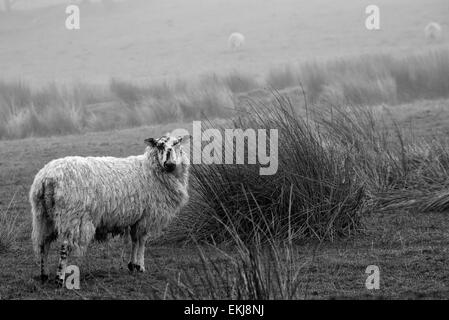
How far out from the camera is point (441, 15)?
42500 mm

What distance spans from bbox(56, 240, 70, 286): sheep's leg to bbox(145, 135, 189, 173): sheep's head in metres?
1.15

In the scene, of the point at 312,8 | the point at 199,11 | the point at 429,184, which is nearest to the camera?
the point at 429,184

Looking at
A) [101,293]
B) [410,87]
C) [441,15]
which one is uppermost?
[441,15]

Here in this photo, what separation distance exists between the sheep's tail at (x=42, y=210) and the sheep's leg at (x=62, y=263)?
0.95 ft

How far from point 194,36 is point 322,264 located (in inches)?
1508

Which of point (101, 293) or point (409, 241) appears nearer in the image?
point (101, 293)

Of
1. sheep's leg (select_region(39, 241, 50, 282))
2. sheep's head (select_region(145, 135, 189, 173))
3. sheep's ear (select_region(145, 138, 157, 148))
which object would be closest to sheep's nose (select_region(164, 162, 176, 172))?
sheep's head (select_region(145, 135, 189, 173))

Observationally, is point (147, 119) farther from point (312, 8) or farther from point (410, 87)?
point (312, 8)

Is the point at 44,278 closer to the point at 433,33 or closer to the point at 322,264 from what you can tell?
the point at 322,264

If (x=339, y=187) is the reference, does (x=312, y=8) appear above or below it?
above

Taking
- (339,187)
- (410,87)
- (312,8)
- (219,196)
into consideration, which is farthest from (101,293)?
(312,8)

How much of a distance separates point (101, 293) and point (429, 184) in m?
4.78

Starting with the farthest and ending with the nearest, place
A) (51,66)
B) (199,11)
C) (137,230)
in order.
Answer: (199,11)
(51,66)
(137,230)

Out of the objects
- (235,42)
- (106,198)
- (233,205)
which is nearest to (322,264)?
(233,205)
